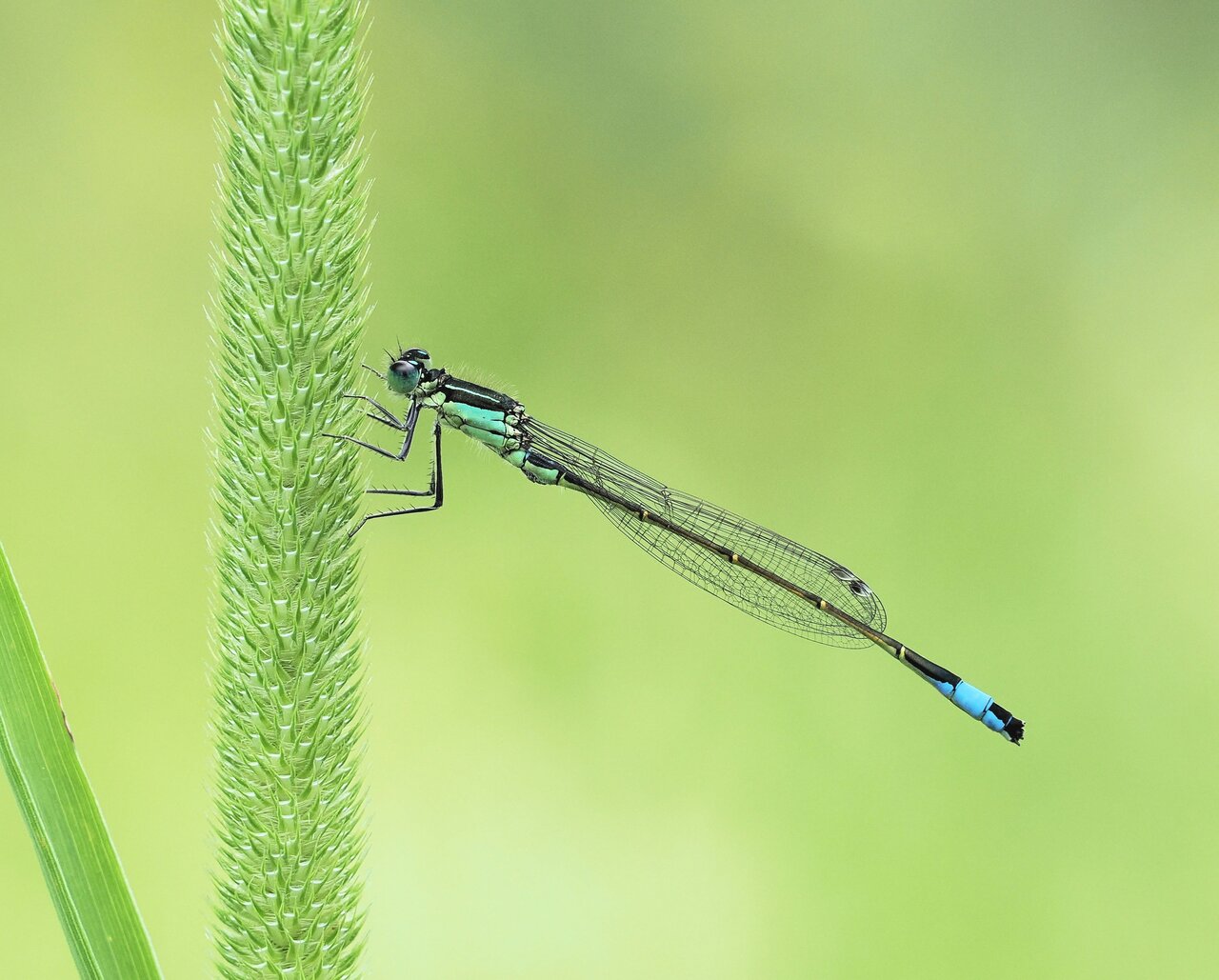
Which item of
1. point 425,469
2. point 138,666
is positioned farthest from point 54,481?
point 425,469

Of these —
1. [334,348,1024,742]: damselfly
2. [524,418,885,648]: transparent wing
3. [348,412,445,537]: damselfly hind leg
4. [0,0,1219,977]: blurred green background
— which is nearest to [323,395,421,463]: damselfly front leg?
[348,412,445,537]: damselfly hind leg

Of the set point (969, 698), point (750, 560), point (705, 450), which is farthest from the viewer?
point (705, 450)

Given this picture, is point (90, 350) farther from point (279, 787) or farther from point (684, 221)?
point (279, 787)

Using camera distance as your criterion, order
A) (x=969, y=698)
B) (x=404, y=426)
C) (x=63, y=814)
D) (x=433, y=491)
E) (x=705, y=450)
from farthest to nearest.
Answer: (x=705, y=450)
(x=969, y=698)
(x=433, y=491)
(x=404, y=426)
(x=63, y=814)

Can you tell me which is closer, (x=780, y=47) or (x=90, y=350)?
(x=90, y=350)

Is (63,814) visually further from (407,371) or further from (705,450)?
(705,450)

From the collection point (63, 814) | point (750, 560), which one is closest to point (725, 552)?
point (750, 560)
